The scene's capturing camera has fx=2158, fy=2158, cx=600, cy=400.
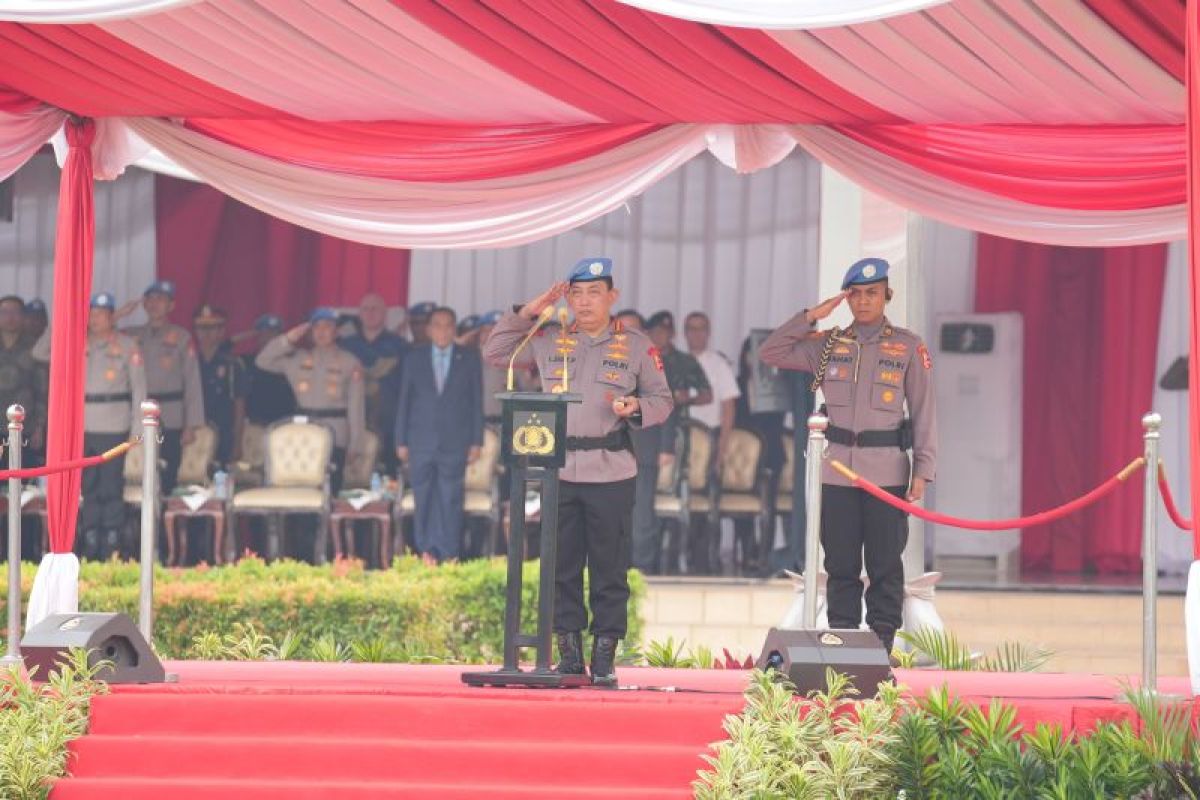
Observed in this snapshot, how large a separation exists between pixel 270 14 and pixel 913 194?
2.43 metres

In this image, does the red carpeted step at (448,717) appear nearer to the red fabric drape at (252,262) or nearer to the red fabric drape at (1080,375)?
the red fabric drape at (1080,375)

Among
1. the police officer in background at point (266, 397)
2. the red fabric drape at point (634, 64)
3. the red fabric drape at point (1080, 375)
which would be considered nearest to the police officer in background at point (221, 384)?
the police officer in background at point (266, 397)

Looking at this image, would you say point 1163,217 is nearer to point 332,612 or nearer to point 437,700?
point 437,700

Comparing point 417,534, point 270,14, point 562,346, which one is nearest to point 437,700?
point 562,346

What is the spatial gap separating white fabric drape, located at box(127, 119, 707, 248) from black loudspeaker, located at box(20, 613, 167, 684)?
5.79 ft

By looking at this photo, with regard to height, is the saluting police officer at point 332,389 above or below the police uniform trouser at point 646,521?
above

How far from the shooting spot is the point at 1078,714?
21.5ft

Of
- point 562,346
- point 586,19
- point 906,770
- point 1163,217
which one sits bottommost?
point 906,770

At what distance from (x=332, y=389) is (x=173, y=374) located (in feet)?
3.19

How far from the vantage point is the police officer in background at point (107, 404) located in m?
12.3

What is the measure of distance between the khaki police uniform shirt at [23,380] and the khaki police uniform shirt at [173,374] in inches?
23.4

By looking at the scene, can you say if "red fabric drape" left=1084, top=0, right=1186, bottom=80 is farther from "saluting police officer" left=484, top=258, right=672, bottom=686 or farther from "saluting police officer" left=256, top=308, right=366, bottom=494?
"saluting police officer" left=256, top=308, right=366, bottom=494

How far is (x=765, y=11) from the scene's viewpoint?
6715 millimetres

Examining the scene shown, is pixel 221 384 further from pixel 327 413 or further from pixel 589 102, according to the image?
pixel 589 102
